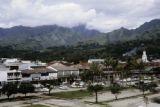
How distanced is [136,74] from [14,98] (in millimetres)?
68898

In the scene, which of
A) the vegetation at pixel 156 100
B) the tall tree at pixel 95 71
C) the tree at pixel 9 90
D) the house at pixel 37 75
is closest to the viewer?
the tree at pixel 9 90

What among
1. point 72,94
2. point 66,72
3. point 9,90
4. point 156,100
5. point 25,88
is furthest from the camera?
point 66,72

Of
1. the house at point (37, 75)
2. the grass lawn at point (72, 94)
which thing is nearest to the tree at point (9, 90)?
the grass lawn at point (72, 94)

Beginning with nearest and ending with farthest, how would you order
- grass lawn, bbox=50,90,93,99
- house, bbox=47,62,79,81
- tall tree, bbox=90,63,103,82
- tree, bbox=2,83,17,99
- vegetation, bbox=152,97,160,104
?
tree, bbox=2,83,17,99, vegetation, bbox=152,97,160,104, grass lawn, bbox=50,90,93,99, tall tree, bbox=90,63,103,82, house, bbox=47,62,79,81

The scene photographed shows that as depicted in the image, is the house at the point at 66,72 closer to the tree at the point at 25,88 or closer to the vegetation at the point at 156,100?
the tree at the point at 25,88

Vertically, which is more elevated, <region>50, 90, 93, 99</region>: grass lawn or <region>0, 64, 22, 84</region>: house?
<region>0, 64, 22, 84</region>: house

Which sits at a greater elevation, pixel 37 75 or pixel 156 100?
pixel 37 75

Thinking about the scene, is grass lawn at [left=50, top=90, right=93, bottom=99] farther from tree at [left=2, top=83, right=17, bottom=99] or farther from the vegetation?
the vegetation

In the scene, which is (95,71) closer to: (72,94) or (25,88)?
(72,94)

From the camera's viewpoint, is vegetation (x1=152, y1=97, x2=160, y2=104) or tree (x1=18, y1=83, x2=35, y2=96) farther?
vegetation (x1=152, y1=97, x2=160, y2=104)

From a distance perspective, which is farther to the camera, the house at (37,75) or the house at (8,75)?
the house at (37,75)

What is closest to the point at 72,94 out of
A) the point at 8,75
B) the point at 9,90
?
the point at 9,90

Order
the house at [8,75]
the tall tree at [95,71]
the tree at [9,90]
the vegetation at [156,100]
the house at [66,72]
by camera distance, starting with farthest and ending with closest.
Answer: the house at [66,72] < the tall tree at [95,71] < the house at [8,75] < the vegetation at [156,100] < the tree at [9,90]

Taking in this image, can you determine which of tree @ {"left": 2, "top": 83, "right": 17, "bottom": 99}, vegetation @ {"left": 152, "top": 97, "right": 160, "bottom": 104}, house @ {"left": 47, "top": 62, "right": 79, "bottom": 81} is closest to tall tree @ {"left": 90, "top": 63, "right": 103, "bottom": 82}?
house @ {"left": 47, "top": 62, "right": 79, "bottom": 81}
